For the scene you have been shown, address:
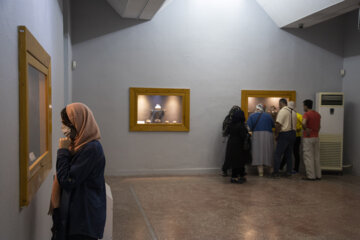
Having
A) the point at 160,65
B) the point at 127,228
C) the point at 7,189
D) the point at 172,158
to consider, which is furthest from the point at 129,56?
the point at 7,189

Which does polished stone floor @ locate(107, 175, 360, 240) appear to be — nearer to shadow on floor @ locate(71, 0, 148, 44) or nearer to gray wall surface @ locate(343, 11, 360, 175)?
gray wall surface @ locate(343, 11, 360, 175)

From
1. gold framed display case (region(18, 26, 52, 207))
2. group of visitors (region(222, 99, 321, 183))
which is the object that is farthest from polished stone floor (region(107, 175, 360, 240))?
gold framed display case (region(18, 26, 52, 207))

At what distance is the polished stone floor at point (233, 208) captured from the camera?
4.58m

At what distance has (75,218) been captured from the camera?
7.64ft

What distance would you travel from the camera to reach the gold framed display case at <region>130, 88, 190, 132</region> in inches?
320

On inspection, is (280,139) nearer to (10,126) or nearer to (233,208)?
(233,208)

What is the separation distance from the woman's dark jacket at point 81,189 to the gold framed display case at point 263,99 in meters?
6.71

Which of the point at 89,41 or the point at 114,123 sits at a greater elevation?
the point at 89,41

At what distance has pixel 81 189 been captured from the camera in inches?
93.4

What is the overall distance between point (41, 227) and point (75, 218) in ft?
2.51

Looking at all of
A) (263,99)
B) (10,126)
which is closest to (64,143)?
(10,126)

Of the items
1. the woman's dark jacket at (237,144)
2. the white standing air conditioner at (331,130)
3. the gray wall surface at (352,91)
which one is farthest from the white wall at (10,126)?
the gray wall surface at (352,91)

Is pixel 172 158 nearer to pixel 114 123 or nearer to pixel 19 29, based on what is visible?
pixel 114 123

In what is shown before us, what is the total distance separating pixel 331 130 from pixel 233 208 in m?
4.48
